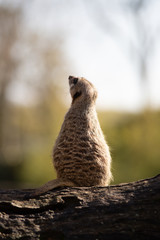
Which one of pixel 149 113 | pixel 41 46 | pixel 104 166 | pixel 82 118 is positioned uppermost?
pixel 41 46

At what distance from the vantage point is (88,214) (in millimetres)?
3162

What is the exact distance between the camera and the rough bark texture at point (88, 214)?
3.06 m

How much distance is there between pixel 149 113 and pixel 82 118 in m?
9.90

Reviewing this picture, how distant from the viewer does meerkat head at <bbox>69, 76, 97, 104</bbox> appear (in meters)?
3.62

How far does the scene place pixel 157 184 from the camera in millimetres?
3283

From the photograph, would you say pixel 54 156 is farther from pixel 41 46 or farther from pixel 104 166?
pixel 41 46

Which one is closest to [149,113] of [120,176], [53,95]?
[120,176]

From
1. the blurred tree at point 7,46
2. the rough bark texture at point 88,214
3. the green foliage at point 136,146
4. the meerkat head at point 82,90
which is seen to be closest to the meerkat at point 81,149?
the meerkat head at point 82,90

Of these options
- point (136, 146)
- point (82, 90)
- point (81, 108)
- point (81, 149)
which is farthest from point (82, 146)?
point (136, 146)

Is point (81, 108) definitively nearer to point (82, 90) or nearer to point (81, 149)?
point (82, 90)

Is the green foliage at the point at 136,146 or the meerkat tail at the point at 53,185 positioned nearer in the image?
the meerkat tail at the point at 53,185

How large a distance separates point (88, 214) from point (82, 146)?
73 centimetres

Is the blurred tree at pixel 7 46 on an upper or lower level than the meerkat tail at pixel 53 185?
upper

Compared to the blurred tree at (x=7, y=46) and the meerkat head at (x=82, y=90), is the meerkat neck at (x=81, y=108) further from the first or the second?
the blurred tree at (x=7, y=46)
